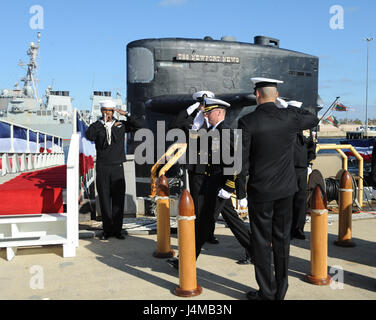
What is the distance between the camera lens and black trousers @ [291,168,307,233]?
5840 mm

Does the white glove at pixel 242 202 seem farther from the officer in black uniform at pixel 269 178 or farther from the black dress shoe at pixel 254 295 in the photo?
the black dress shoe at pixel 254 295

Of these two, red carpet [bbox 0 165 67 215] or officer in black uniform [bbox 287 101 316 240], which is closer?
red carpet [bbox 0 165 67 215]

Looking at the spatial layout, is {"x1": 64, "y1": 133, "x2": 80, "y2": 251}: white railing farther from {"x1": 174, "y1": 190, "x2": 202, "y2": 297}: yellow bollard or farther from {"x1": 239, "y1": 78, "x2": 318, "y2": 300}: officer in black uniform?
{"x1": 239, "y1": 78, "x2": 318, "y2": 300}: officer in black uniform

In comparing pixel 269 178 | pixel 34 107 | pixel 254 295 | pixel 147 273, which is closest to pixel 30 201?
pixel 147 273

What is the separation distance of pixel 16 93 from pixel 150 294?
5002 cm

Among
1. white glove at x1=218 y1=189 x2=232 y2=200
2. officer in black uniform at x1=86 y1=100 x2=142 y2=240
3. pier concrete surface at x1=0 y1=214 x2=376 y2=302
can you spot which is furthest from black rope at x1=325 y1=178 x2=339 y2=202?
white glove at x1=218 y1=189 x2=232 y2=200

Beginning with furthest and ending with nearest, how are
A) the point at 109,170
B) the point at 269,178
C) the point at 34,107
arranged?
the point at 34,107 < the point at 109,170 < the point at 269,178

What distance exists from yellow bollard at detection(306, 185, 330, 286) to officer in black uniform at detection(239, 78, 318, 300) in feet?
2.16

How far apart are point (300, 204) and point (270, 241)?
95.9 inches

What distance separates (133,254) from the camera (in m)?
5.30

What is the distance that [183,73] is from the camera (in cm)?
1030

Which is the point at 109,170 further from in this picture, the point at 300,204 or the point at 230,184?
the point at 300,204
